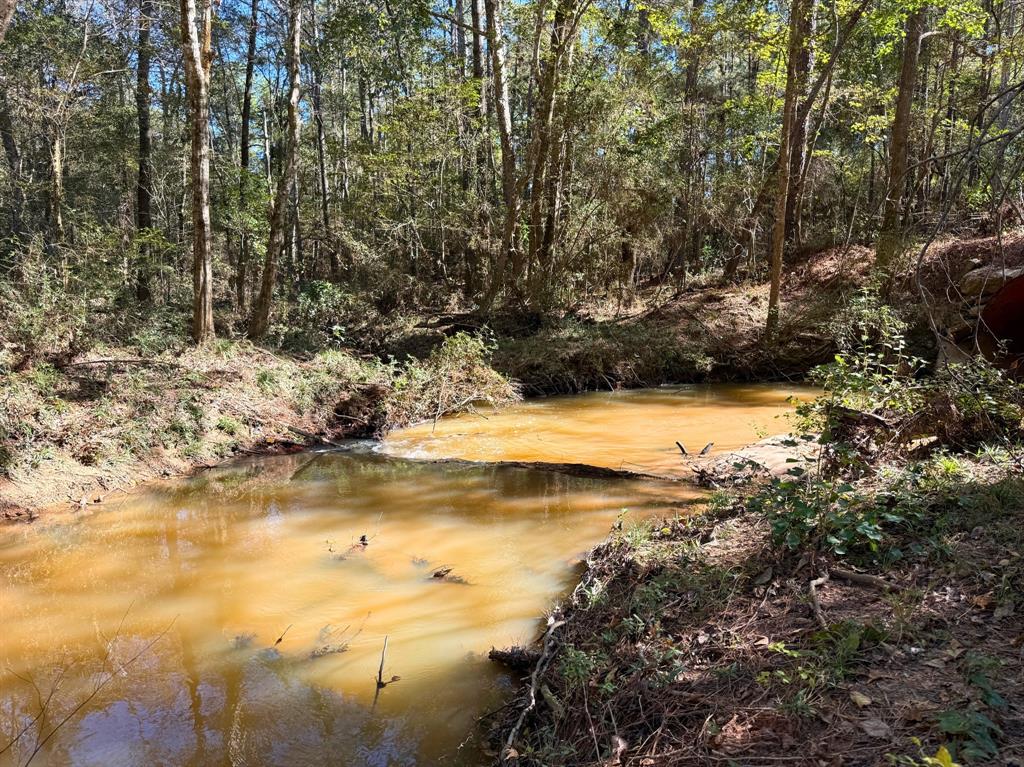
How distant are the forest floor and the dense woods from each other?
102 cm

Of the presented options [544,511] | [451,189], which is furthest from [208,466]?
[451,189]

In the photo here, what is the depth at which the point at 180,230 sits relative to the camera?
26.6 metres

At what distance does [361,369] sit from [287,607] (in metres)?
7.86

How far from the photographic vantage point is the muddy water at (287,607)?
349 cm

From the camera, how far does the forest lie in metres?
3.13

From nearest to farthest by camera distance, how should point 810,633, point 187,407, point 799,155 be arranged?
point 810,633, point 187,407, point 799,155

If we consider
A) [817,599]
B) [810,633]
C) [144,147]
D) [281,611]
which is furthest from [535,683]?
[144,147]

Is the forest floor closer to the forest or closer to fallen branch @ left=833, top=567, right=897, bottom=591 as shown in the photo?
the forest

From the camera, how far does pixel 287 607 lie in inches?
192

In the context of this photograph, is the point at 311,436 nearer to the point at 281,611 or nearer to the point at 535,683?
the point at 281,611

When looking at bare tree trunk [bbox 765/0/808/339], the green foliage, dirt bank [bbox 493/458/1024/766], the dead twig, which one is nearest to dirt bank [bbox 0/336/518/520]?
bare tree trunk [bbox 765/0/808/339]

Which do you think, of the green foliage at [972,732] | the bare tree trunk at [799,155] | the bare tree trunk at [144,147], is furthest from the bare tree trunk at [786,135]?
the bare tree trunk at [144,147]

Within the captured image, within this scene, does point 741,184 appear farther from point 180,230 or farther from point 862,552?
point 180,230

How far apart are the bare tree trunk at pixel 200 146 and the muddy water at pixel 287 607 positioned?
165 inches
